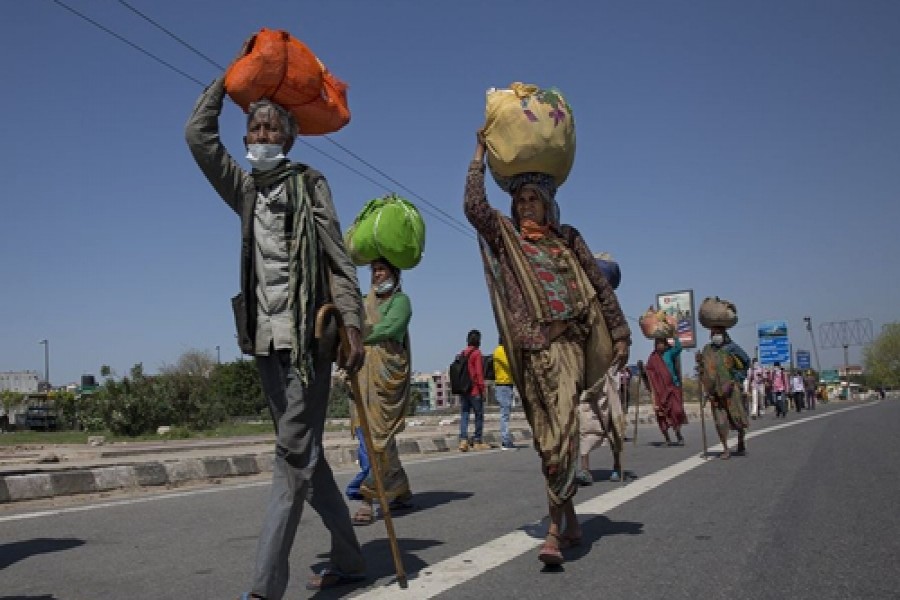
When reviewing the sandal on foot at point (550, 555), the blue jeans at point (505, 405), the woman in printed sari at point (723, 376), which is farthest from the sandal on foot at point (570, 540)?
the blue jeans at point (505, 405)

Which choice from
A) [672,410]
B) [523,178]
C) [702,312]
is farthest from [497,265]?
[672,410]

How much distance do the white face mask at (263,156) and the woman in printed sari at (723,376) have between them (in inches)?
345

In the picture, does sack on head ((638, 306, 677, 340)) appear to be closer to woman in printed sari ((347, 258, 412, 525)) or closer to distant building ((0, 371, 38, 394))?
woman in printed sari ((347, 258, 412, 525))

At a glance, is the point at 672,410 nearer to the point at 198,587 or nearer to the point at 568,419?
the point at 568,419

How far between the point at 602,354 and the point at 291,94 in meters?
2.24

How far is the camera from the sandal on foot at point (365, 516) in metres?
6.25

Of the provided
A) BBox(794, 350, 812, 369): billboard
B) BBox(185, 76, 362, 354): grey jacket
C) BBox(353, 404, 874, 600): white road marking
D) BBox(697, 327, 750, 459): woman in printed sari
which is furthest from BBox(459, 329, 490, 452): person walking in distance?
BBox(794, 350, 812, 369): billboard

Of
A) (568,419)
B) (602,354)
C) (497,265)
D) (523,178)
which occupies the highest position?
(523,178)

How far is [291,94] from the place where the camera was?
3.99 metres

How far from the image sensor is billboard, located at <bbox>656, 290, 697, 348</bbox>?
197 ft

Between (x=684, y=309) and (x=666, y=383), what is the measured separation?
52.0 metres

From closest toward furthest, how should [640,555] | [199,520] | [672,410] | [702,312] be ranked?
[640,555] < [199,520] < [702,312] < [672,410]

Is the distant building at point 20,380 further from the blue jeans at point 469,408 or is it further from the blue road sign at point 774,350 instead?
the blue jeans at point 469,408

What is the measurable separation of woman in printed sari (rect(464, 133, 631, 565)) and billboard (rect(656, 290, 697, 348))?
55601mm
